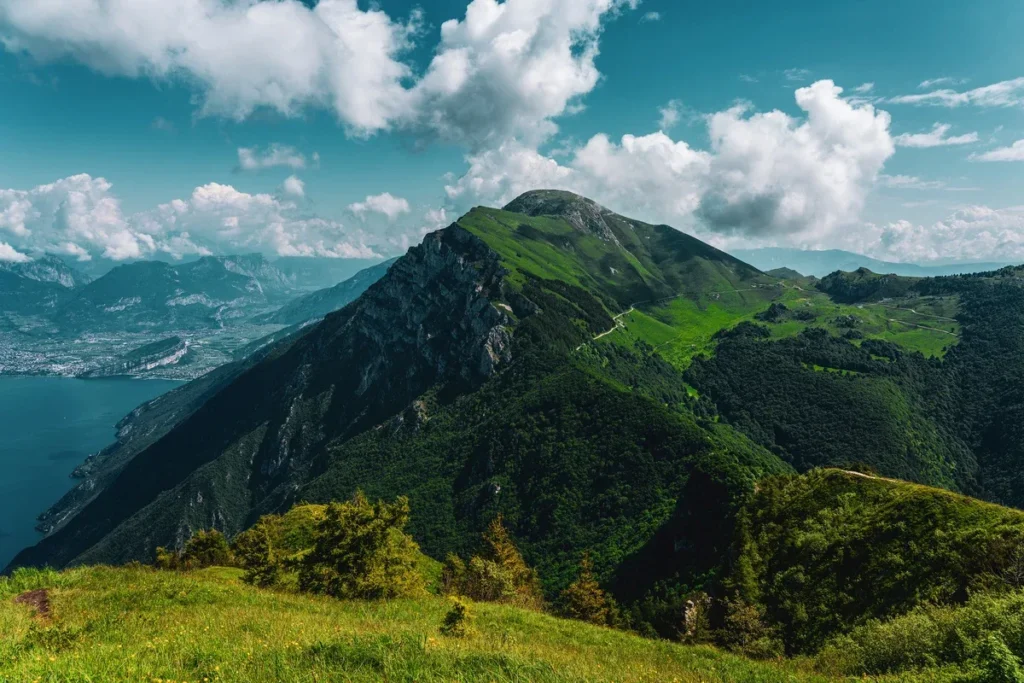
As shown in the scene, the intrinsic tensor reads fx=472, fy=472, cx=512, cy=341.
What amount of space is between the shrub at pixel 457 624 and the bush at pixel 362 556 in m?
11.0

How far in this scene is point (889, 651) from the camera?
17.9m

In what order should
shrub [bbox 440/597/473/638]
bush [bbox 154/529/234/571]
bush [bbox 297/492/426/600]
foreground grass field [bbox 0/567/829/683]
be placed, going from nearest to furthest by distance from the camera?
1. foreground grass field [bbox 0/567/829/683]
2. shrub [bbox 440/597/473/638]
3. bush [bbox 297/492/426/600]
4. bush [bbox 154/529/234/571]

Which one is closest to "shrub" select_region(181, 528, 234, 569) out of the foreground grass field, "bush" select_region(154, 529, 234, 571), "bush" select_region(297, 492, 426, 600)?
"bush" select_region(154, 529, 234, 571)

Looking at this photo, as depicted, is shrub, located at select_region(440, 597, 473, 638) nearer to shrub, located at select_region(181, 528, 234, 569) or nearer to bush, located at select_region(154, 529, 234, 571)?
bush, located at select_region(154, 529, 234, 571)

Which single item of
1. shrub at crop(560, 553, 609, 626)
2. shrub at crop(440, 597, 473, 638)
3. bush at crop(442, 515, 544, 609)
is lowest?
shrub at crop(560, 553, 609, 626)

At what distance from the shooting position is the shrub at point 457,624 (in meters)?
17.0

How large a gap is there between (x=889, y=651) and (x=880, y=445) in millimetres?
216863

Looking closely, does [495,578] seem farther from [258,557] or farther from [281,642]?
[281,642]

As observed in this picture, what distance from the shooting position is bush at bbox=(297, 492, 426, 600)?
101 feet

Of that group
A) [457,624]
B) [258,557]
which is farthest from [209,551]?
[457,624]

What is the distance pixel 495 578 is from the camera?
142 feet

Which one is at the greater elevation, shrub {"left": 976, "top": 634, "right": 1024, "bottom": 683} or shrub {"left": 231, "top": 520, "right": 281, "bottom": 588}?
shrub {"left": 976, "top": 634, "right": 1024, "bottom": 683}

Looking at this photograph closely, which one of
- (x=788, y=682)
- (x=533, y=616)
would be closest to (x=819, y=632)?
(x=788, y=682)

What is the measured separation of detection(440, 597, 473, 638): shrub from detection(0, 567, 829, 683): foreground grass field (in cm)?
46
